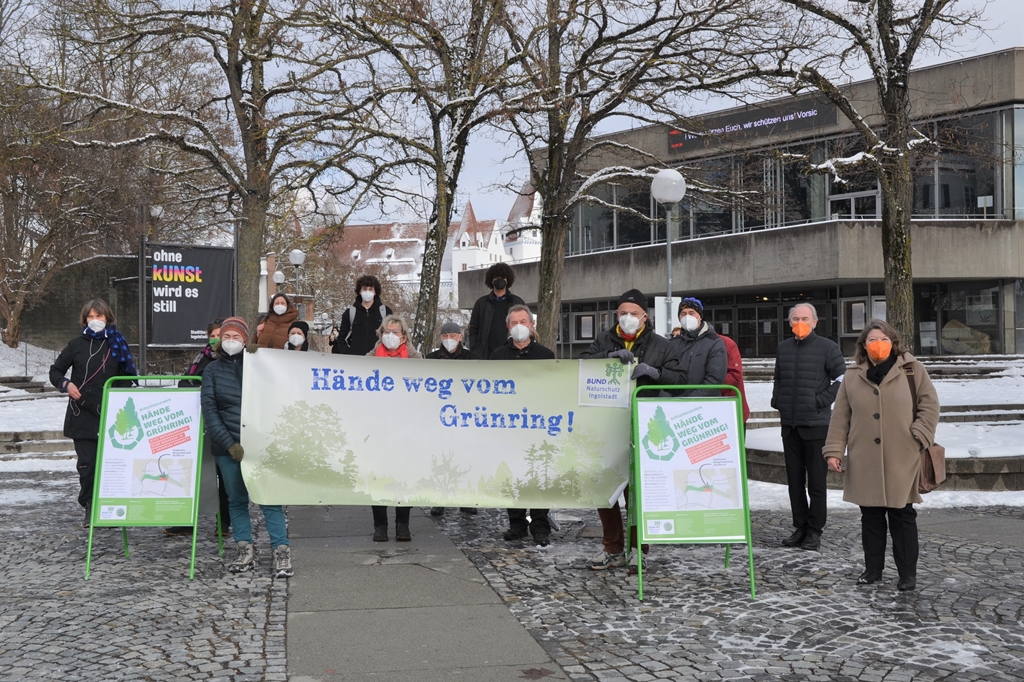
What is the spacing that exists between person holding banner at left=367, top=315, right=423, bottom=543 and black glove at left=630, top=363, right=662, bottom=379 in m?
2.14

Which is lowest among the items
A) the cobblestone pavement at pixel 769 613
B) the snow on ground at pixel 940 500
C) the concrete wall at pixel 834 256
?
the cobblestone pavement at pixel 769 613

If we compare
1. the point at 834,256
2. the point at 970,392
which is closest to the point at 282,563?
the point at 970,392

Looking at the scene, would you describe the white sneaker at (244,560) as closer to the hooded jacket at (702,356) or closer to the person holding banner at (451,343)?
the person holding banner at (451,343)

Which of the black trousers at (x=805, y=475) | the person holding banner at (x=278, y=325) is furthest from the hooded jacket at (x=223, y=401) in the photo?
the person holding banner at (x=278, y=325)

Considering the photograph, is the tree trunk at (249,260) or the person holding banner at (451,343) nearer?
the person holding banner at (451,343)

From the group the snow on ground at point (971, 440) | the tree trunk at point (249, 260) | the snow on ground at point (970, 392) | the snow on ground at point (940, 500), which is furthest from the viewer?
the tree trunk at point (249, 260)

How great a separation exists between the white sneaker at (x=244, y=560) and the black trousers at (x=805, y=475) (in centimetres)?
415

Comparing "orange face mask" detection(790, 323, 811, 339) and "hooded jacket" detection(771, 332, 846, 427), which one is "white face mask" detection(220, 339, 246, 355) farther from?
"orange face mask" detection(790, 323, 811, 339)

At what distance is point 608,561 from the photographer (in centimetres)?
726

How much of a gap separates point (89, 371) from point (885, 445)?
6.48 m

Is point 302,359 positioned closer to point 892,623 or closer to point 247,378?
point 247,378

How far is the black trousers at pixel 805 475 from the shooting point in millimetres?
8125

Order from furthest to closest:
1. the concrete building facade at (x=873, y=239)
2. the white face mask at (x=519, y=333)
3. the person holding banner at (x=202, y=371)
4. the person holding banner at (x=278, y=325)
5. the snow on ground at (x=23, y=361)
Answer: the concrete building facade at (x=873, y=239)
the snow on ground at (x=23, y=361)
the person holding banner at (x=278, y=325)
the person holding banner at (x=202, y=371)
the white face mask at (x=519, y=333)

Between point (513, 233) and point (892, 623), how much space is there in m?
18.7
